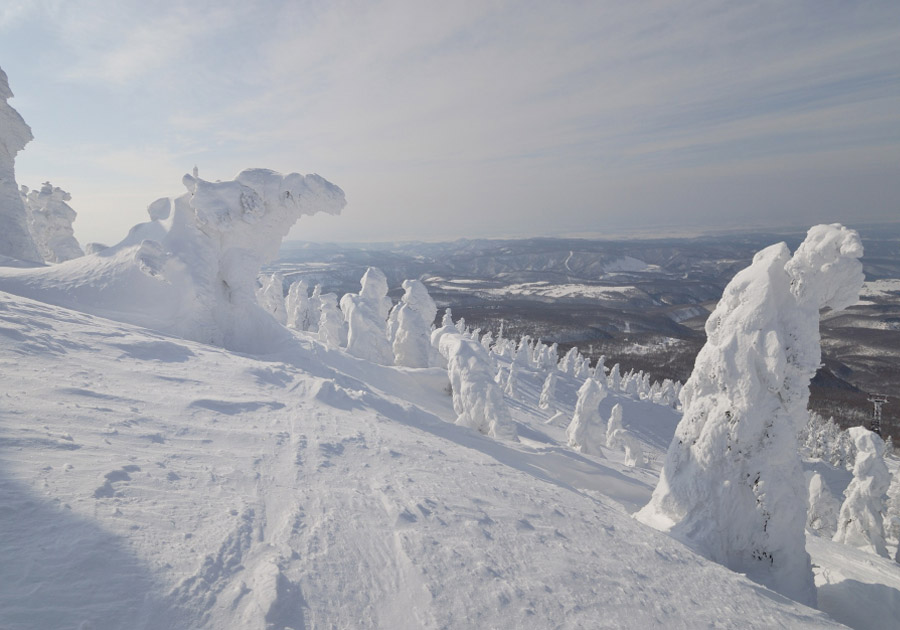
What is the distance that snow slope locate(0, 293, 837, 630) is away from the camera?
371cm

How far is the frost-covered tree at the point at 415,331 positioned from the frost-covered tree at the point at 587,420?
10.2m

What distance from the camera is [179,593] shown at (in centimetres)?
369

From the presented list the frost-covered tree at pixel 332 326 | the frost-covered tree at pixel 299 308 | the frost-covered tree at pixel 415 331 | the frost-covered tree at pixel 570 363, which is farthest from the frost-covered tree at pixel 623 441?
the frost-covered tree at pixel 299 308

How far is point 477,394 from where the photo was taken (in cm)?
1479

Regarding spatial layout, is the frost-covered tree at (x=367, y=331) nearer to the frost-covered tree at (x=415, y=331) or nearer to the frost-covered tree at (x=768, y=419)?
the frost-covered tree at (x=415, y=331)

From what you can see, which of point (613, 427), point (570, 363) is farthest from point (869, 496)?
point (570, 363)

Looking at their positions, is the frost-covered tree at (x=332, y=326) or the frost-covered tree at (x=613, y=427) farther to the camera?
the frost-covered tree at (x=613, y=427)

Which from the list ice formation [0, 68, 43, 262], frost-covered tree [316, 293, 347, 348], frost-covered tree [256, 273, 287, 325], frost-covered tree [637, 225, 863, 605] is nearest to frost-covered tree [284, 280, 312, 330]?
frost-covered tree [256, 273, 287, 325]

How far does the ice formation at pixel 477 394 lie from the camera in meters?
14.5

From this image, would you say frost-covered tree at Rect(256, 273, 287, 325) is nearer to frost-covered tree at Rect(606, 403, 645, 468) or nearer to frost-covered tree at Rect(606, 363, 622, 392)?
frost-covered tree at Rect(606, 403, 645, 468)

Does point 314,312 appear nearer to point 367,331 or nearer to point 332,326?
point 332,326

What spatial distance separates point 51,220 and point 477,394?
37.0 metres

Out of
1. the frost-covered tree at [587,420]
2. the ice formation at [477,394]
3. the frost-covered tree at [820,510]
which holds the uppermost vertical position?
the ice formation at [477,394]

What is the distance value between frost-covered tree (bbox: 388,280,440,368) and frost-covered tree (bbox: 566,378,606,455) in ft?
33.4
